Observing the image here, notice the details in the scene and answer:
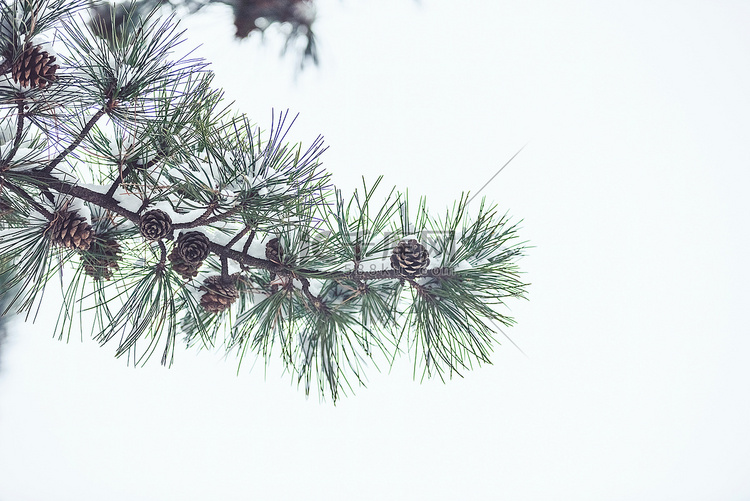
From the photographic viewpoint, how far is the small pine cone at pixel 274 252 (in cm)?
41

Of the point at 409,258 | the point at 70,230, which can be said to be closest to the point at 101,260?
the point at 70,230

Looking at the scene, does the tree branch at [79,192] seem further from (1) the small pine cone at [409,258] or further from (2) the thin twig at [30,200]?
(1) the small pine cone at [409,258]

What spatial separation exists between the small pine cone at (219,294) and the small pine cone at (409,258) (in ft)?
0.39

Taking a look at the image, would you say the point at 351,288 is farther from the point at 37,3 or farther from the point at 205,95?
the point at 37,3

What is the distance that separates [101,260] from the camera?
1.37 feet

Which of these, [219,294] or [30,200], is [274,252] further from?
[30,200]

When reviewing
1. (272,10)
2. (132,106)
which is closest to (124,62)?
(132,106)

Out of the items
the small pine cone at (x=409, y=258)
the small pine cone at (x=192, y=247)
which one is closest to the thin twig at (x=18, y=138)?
the small pine cone at (x=192, y=247)

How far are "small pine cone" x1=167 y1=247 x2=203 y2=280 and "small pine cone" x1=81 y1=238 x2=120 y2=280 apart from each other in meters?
0.04

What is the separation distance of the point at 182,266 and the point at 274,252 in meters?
0.07

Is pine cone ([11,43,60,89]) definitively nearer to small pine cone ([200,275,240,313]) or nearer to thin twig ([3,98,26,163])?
thin twig ([3,98,26,163])

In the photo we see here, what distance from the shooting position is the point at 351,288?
0.44 metres

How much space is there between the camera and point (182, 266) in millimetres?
408

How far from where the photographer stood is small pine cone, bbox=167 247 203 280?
0.40 meters
